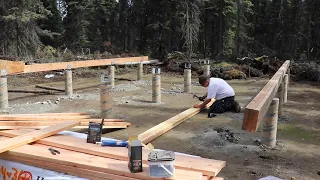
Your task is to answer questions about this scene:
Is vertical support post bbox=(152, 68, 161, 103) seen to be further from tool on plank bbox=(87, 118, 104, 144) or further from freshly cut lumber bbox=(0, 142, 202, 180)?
freshly cut lumber bbox=(0, 142, 202, 180)

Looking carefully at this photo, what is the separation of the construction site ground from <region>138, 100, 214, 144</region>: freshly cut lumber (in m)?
0.11

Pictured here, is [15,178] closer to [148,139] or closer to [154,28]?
[148,139]

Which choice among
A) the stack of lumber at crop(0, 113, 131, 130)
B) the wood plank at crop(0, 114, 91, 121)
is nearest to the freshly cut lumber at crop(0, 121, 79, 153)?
the stack of lumber at crop(0, 113, 131, 130)

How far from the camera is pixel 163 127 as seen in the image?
638cm

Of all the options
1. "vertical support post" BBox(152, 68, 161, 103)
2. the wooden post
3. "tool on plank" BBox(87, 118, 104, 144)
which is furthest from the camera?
the wooden post

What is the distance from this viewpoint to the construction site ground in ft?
15.8

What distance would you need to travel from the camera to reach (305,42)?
33.9 metres

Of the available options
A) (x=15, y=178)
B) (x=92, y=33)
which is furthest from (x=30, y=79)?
(x=92, y=33)

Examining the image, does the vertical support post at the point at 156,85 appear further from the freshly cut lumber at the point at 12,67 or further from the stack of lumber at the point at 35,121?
the freshly cut lumber at the point at 12,67

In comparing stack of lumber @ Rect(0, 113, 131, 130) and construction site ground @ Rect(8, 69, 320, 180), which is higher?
stack of lumber @ Rect(0, 113, 131, 130)

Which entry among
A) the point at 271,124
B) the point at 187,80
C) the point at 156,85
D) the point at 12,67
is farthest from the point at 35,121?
the point at 187,80

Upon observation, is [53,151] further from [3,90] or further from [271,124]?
[3,90]

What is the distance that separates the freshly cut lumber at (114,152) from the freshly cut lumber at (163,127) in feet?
5.59

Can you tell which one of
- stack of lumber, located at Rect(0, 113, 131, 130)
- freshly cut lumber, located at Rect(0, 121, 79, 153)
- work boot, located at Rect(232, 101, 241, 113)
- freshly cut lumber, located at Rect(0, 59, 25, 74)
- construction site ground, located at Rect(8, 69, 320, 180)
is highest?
freshly cut lumber, located at Rect(0, 59, 25, 74)
